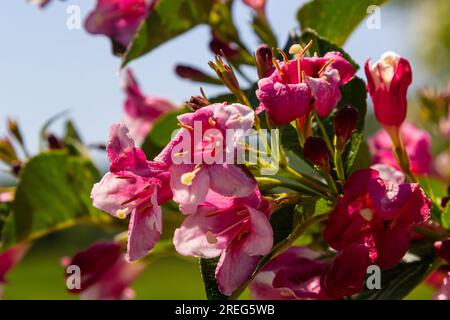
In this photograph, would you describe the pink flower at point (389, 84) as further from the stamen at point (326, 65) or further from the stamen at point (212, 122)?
the stamen at point (212, 122)

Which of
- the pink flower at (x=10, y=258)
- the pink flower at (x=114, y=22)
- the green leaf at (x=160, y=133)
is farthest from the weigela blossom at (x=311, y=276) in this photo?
the pink flower at (x=10, y=258)

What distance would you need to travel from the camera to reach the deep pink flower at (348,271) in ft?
2.14

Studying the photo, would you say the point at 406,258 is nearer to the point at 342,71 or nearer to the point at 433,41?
the point at 342,71

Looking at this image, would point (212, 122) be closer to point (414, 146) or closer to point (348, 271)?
point (348, 271)

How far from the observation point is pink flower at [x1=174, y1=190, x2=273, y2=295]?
634mm

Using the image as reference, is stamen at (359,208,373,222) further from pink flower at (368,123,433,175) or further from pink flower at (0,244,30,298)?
pink flower at (0,244,30,298)

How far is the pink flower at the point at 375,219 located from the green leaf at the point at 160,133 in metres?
0.40

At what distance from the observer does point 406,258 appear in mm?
851

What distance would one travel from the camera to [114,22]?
101 centimetres

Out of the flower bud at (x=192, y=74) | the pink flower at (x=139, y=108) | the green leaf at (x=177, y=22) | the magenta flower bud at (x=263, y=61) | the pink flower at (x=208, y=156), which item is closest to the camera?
the pink flower at (x=208, y=156)

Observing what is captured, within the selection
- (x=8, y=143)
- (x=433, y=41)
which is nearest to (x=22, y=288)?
(x=433, y=41)

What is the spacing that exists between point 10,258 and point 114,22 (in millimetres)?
426
